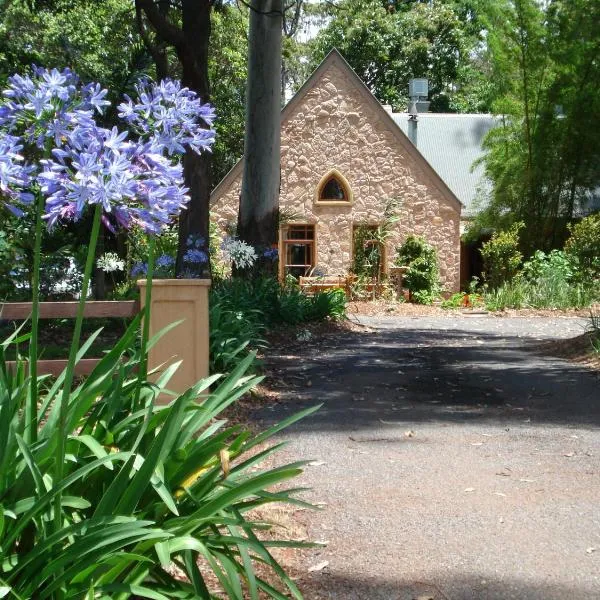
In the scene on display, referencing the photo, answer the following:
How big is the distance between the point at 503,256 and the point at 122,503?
25.4m

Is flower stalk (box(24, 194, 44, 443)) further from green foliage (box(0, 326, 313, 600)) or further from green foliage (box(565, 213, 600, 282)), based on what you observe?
green foliage (box(565, 213, 600, 282))

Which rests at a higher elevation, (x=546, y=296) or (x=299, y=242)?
(x=299, y=242)

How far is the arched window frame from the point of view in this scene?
1199 inches

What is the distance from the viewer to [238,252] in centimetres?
1711

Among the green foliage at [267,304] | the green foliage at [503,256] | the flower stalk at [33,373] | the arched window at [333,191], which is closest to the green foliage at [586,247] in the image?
the green foliage at [503,256]

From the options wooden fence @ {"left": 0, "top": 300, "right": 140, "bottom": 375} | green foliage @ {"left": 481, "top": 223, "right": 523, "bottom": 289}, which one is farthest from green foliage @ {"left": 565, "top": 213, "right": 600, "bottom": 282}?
wooden fence @ {"left": 0, "top": 300, "right": 140, "bottom": 375}

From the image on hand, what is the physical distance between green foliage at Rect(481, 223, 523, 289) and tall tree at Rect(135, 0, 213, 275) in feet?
46.3

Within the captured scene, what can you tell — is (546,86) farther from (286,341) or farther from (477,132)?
(286,341)

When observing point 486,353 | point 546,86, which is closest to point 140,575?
point 486,353

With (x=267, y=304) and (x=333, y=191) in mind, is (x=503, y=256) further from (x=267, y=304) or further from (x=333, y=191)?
→ (x=267, y=304)


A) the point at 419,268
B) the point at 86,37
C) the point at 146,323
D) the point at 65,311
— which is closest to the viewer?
the point at 146,323

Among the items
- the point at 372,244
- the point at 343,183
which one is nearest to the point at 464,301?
the point at 372,244

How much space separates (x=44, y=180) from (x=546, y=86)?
89.8 feet

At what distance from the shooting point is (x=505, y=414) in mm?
9000
